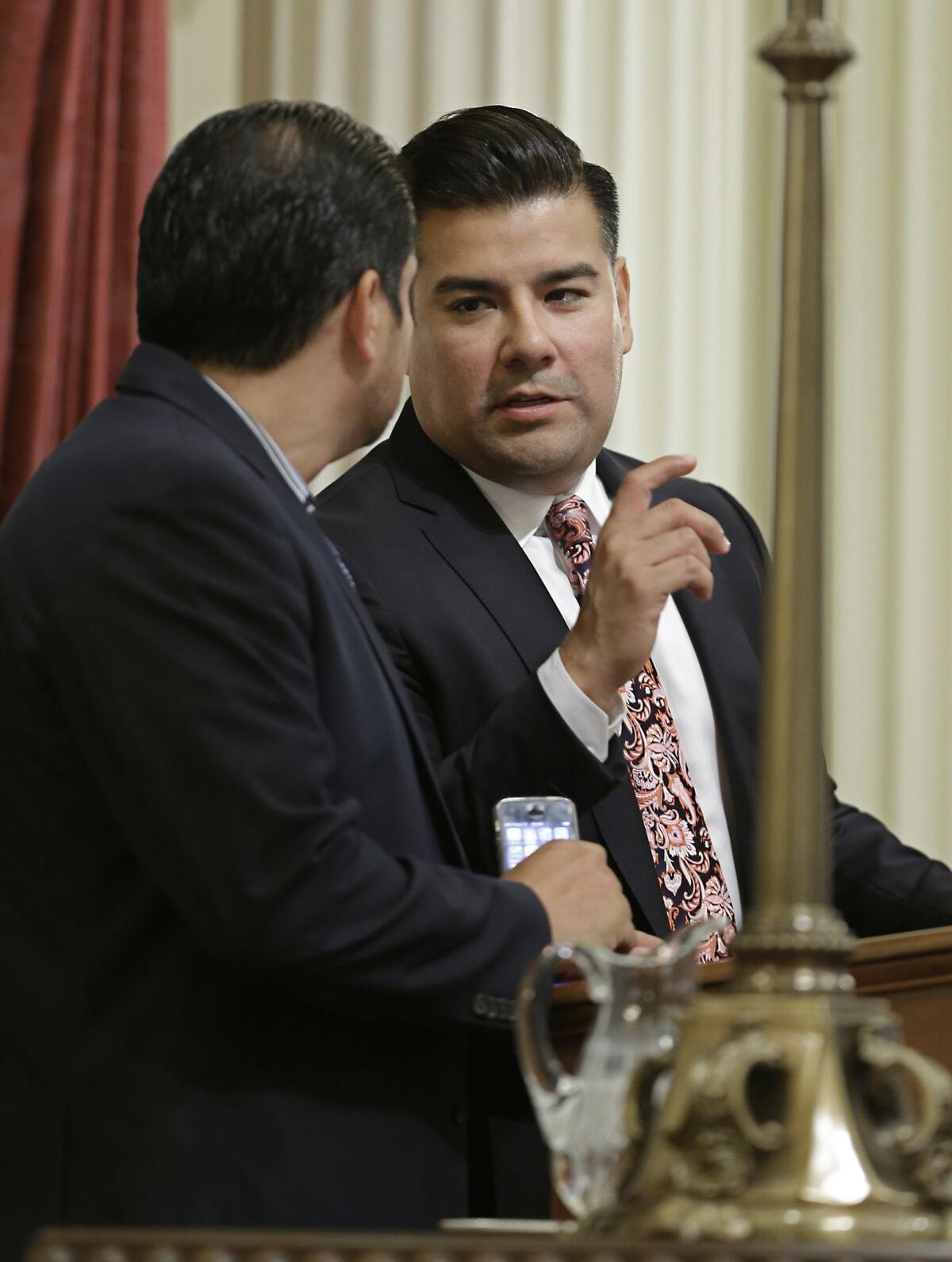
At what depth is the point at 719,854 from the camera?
277 centimetres

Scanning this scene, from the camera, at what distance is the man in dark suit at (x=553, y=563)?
2.51m

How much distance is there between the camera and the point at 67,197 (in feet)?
12.8

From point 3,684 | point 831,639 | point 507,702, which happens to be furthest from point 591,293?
point 831,639

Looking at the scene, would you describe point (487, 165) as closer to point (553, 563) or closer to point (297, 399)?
point (553, 563)

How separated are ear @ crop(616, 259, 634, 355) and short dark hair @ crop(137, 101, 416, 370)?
1205 millimetres

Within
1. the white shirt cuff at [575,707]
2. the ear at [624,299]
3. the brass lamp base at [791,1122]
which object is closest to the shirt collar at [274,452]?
the white shirt cuff at [575,707]

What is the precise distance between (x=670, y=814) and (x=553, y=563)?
44 centimetres

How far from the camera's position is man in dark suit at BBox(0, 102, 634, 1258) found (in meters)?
1.69

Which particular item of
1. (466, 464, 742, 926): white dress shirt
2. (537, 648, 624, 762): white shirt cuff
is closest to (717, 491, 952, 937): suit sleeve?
(466, 464, 742, 926): white dress shirt

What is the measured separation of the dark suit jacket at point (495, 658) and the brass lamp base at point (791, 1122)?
4.15 feet

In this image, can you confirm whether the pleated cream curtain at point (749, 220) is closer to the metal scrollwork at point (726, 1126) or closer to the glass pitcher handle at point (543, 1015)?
the glass pitcher handle at point (543, 1015)

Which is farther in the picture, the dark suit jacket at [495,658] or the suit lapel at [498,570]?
the suit lapel at [498,570]

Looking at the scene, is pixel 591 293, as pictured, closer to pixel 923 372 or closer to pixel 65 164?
pixel 65 164

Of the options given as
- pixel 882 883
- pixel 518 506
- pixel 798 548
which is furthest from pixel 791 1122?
pixel 518 506
